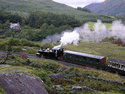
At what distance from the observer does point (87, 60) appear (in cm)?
2830

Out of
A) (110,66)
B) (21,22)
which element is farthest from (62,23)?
(110,66)

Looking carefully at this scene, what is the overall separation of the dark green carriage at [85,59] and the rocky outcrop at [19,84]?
16715mm

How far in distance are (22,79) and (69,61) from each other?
20463 mm

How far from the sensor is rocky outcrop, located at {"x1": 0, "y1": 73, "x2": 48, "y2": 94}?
416 inches

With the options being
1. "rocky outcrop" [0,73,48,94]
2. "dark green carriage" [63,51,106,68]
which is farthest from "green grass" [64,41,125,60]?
"rocky outcrop" [0,73,48,94]

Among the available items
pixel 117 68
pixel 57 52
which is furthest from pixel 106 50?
pixel 117 68

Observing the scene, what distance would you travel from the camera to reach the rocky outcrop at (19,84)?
1057 cm

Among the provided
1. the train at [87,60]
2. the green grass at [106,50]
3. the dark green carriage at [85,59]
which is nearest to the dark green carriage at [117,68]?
the train at [87,60]

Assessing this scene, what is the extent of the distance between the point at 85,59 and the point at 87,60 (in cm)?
56

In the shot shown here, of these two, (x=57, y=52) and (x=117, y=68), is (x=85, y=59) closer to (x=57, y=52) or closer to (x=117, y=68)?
(x=117, y=68)

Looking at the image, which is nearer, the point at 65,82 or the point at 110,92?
the point at 110,92

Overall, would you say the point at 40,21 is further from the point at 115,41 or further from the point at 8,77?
the point at 8,77

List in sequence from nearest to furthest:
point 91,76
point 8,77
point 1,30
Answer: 1. point 8,77
2. point 91,76
3. point 1,30

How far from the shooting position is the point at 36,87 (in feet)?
40.8
